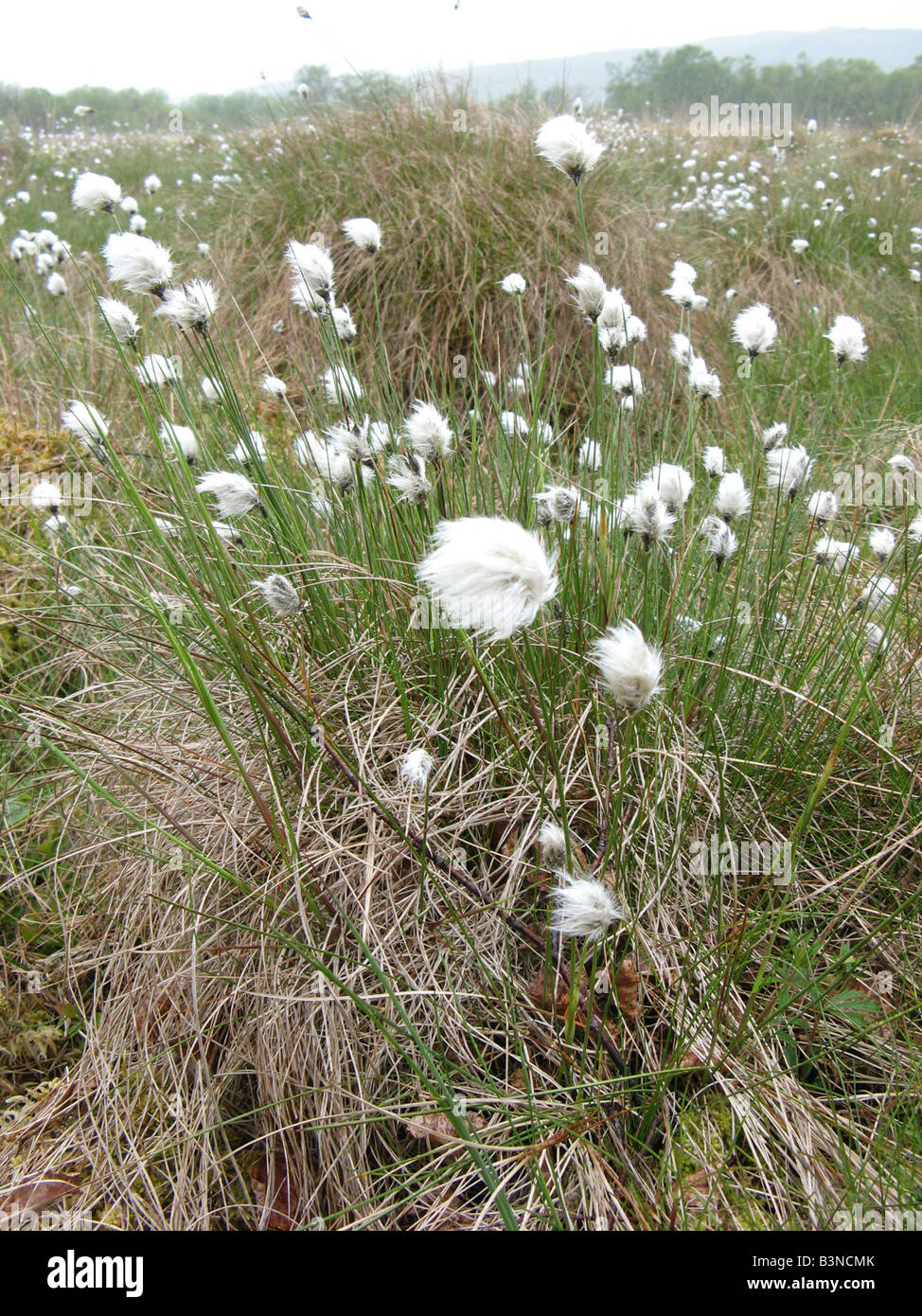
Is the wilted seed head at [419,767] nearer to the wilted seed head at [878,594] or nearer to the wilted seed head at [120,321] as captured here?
the wilted seed head at [120,321]

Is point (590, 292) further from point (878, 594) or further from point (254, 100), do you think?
point (254, 100)

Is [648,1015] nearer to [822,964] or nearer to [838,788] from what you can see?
[822,964]

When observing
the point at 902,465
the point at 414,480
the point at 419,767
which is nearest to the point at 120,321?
the point at 414,480

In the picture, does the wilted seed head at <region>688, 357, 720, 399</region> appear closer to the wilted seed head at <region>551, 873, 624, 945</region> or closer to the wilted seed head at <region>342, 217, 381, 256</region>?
the wilted seed head at <region>342, 217, 381, 256</region>

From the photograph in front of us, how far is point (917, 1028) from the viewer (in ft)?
4.48

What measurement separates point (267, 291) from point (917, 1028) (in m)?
4.41

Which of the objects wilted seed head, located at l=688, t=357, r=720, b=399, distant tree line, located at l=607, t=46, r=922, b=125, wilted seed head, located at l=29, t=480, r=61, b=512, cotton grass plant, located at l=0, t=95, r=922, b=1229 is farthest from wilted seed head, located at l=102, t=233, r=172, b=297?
distant tree line, located at l=607, t=46, r=922, b=125

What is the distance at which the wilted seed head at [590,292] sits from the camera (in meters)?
1.50

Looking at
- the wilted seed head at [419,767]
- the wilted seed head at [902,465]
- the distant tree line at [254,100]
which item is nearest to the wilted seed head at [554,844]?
the wilted seed head at [419,767]

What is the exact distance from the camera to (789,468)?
1782mm

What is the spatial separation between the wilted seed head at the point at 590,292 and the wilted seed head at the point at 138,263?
76cm

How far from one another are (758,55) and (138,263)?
84771 millimetres

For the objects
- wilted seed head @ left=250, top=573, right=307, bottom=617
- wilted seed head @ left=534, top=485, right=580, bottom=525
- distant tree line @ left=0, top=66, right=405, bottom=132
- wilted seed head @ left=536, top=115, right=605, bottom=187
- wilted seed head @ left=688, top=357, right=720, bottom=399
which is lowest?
wilted seed head @ left=250, top=573, right=307, bottom=617

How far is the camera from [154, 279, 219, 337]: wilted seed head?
1.44 metres
